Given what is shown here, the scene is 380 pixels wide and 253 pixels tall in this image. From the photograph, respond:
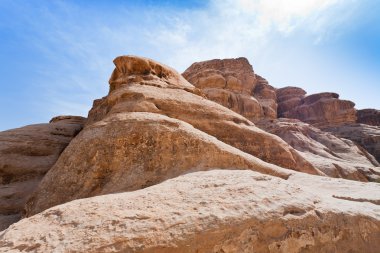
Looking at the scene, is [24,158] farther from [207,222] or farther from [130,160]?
[207,222]

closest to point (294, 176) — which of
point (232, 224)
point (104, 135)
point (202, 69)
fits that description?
point (232, 224)

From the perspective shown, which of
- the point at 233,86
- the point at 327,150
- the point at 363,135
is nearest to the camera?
the point at 327,150

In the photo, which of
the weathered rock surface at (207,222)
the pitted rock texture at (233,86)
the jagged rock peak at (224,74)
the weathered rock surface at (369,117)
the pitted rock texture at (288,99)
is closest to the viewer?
the weathered rock surface at (207,222)

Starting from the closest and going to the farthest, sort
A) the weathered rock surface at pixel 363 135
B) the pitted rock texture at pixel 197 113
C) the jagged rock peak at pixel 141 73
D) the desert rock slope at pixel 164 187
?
the desert rock slope at pixel 164 187, the pitted rock texture at pixel 197 113, the jagged rock peak at pixel 141 73, the weathered rock surface at pixel 363 135

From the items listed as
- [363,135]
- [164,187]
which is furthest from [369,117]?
[164,187]

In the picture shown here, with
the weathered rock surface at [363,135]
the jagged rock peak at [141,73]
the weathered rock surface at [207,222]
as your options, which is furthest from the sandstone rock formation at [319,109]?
the weathered rock surface at [207,222]

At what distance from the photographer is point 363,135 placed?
39.6 meters

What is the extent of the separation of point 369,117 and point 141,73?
49361mm

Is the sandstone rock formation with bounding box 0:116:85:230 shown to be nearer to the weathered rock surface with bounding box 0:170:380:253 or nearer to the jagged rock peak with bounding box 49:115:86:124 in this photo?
the jagged rock peak with bounding box 49:115:86:124

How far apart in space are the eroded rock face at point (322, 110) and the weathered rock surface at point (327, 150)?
13.8 meters

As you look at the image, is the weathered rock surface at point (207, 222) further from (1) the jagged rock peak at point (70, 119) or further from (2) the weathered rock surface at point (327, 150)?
(2) the weathered rock surface at point (327, 150)

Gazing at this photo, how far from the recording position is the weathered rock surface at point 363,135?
3738 cm

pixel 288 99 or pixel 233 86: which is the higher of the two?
pixel 288 99

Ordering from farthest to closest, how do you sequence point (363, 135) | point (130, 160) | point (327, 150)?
point (363, 135) → point (327, 150) → point (130, 160)
